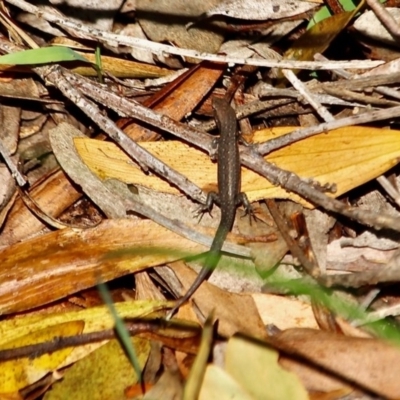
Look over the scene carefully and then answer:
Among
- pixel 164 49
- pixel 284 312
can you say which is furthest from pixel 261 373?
pixel 164 49

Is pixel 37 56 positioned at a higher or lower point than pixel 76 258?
higher

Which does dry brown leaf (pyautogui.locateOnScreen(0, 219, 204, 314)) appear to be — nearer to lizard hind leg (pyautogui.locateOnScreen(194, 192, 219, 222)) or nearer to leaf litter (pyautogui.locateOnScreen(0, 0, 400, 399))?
leaf litter (pyautogui.locateOnScreen(0, 0, 400, 399))

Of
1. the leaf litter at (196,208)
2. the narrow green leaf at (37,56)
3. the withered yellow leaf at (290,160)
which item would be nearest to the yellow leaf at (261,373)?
the leaf litter at (196,208)

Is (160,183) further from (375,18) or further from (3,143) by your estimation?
(375,18)

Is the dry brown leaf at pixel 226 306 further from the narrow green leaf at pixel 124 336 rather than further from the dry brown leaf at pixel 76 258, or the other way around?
the narrow green leaf at pixel 124 336

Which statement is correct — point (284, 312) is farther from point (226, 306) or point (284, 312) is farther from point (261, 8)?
point (261, 8)

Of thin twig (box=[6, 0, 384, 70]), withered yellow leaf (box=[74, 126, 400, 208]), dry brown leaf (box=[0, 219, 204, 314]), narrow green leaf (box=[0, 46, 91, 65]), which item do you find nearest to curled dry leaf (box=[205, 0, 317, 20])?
thin twig (box=[6, 0, 384, 70])
